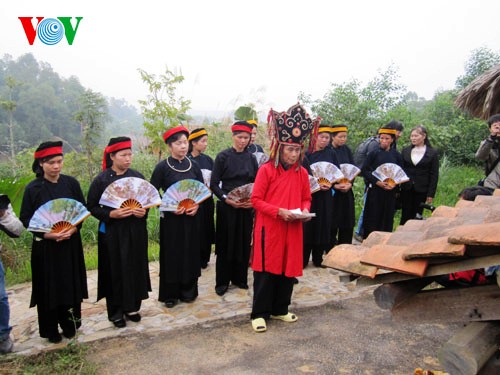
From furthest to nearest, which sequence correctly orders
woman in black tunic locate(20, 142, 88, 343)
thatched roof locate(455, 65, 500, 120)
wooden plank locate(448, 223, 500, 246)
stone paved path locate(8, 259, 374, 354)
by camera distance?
thatched roof locate(455, 65, 500, 120) < stone paved path locate(8, 259, 374, 354) < woman in black tunic locate(20, 142, 88, 343) < wooden plank locate(448, 223, 500, 246)

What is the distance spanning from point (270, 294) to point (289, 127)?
5.58 ft

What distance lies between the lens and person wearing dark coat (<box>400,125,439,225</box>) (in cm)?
612

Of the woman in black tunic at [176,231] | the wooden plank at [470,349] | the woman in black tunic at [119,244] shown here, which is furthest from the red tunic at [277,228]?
the wooden plank at [470,349]

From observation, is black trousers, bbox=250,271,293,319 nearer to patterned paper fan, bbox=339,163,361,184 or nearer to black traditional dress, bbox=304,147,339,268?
black traditional dress, bbox=304,147,339,268

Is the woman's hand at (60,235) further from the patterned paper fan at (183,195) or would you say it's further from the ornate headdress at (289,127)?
the ornate headdress at (289,127)

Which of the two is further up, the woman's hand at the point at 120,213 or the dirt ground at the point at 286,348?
the woman's hand at the point at 120,213

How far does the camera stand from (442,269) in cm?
183

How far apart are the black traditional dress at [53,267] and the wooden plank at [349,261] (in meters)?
2.59

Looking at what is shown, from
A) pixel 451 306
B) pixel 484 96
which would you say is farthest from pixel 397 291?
pixel 484 96

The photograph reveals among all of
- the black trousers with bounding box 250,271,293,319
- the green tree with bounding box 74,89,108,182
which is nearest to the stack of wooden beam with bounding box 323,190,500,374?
Answer: the black trousers with bounding box 250,271,293,319

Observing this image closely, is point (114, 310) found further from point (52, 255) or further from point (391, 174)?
point (391, 174)

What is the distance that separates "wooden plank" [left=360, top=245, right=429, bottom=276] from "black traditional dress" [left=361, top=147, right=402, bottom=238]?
4.30 m

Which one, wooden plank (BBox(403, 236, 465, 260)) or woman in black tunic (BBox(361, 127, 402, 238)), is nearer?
wooden plank (BBox(403, 236, 465, 260))

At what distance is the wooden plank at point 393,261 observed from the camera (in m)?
1.77
